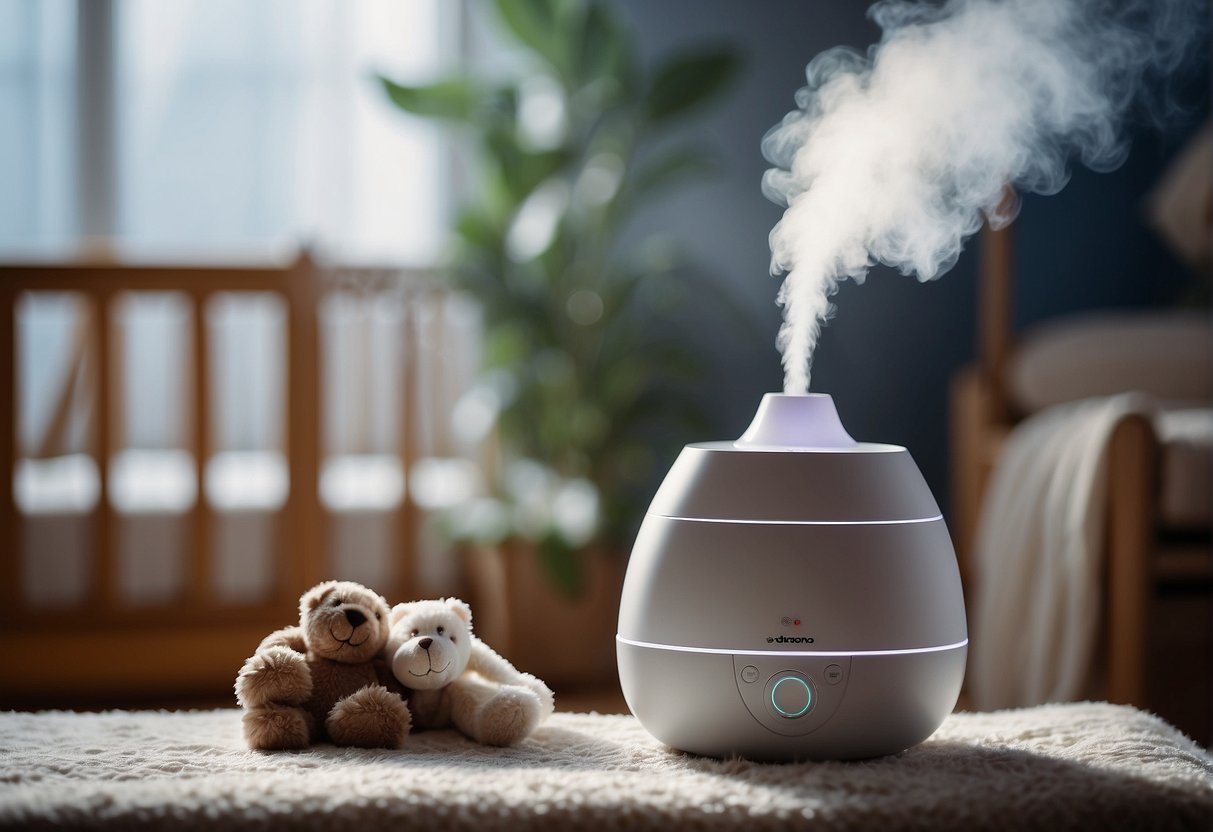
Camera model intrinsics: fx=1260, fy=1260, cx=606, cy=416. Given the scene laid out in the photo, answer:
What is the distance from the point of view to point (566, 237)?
2.56 m

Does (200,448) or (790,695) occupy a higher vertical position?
(200,448)

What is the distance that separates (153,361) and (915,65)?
2.63 m

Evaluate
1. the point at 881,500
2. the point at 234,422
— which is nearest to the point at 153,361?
the point at 234,422

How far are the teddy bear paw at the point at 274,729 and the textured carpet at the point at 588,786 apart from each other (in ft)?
0.04

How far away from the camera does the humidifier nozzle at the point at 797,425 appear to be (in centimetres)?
86

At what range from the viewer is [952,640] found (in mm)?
821

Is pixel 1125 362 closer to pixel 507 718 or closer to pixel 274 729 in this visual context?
pixel 507 718

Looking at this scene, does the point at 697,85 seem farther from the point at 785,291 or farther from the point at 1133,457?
the point at 785,291

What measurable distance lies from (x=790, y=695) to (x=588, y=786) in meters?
0.15

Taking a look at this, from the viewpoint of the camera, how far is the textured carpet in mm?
676

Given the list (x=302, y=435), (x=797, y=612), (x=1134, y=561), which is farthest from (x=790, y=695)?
(x=302, y=435)

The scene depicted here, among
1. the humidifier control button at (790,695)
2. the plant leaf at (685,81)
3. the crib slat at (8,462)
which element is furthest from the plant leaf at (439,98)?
the humidifier control button at (790,695)

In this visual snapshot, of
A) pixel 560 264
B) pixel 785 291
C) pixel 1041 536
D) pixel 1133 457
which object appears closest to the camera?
pixel 785 291

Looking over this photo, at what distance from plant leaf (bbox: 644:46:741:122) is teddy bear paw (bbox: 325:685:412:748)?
6.31ft
